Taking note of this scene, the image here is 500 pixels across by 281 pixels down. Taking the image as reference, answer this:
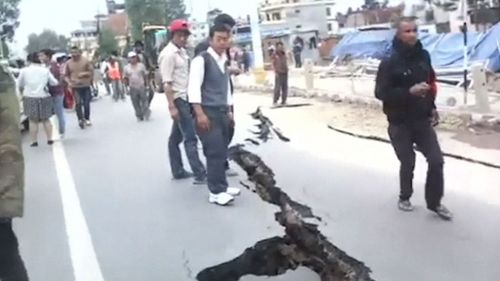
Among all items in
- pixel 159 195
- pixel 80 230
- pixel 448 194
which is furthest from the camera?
pixel 159 195

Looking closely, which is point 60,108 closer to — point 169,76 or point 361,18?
point 169,76

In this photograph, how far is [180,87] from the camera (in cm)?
788

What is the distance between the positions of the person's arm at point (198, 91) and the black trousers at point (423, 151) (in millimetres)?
1547

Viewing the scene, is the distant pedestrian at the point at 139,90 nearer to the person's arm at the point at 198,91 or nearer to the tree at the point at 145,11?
the person's arm at the point at 198,91

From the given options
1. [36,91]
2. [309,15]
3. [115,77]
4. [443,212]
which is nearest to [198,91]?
[443,212]

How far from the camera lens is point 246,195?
24.3 ft

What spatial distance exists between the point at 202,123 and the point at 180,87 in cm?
139

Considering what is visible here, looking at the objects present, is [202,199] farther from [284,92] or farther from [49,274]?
[284,92]

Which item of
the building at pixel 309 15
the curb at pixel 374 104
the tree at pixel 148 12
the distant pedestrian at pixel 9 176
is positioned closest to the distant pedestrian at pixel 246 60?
the tree at pixel 148 12

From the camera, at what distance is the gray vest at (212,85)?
6.75 meters

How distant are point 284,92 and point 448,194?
36.9ft

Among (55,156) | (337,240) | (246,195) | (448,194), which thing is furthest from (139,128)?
(337,240)

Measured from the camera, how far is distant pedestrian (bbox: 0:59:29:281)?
3.64 m

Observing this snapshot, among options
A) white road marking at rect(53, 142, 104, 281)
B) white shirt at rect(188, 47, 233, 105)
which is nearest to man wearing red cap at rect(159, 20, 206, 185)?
white shirt at rect(188, 47, 233, 105)
